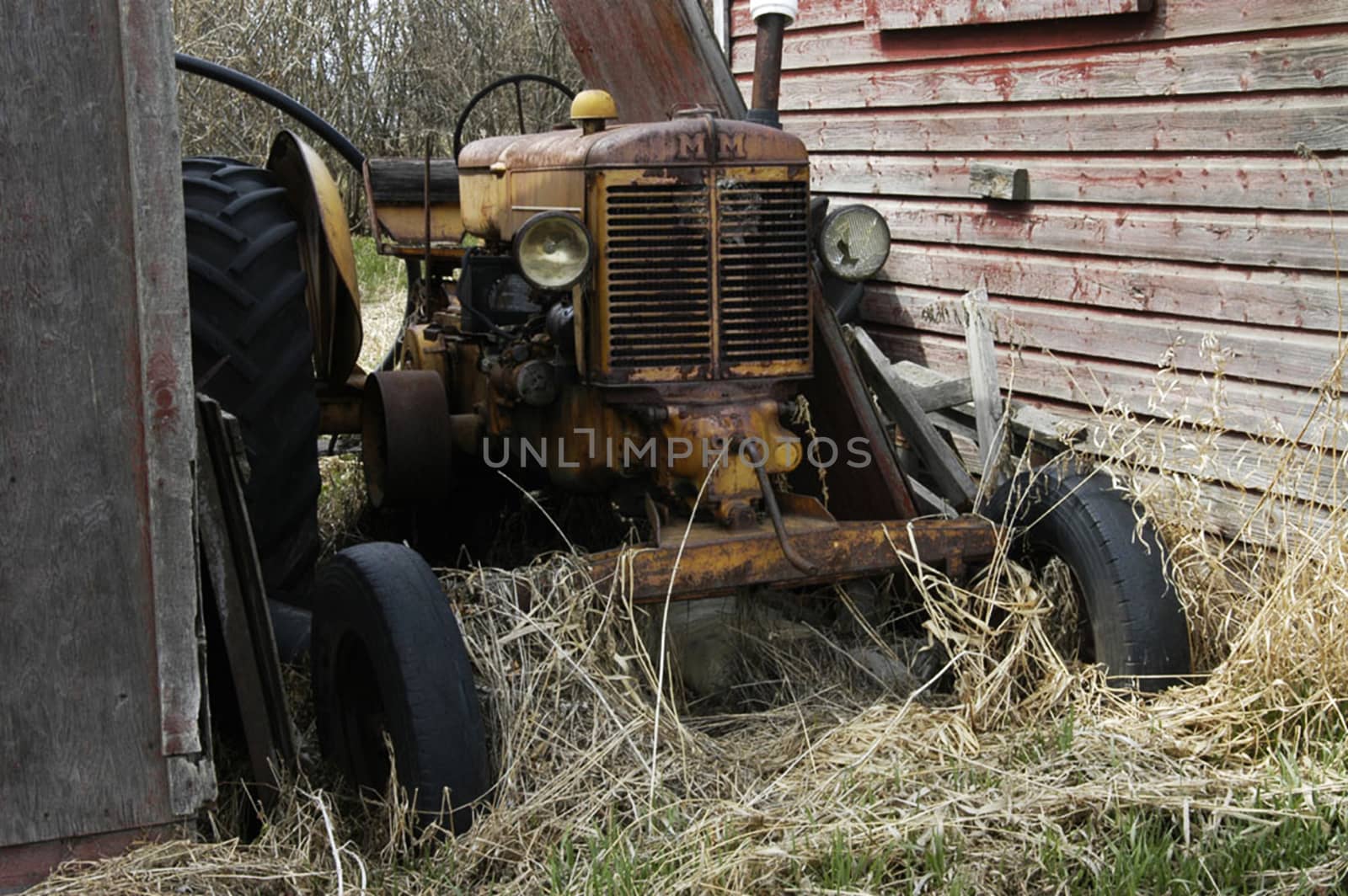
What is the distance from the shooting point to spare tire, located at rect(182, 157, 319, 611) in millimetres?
3916

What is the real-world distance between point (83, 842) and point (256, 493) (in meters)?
1.31

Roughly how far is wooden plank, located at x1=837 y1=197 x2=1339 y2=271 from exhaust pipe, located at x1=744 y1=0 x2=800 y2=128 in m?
1.73

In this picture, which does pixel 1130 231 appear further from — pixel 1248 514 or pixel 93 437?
pixel 93 437

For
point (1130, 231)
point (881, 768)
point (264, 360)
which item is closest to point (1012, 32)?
point (1130, 231)

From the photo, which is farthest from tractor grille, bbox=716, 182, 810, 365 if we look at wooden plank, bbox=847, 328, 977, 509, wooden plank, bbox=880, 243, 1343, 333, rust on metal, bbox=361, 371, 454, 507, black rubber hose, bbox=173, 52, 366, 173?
wooden plank, bbox=880, 243, 1343, 333

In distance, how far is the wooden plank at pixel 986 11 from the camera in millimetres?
5309

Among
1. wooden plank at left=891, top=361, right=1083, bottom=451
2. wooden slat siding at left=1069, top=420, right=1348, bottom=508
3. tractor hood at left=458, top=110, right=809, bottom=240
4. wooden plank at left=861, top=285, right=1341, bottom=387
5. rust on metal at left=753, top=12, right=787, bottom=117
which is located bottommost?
wooden slat siding at left=1069, top=420, right=1348, bottom=508

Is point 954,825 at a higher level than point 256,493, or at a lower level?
lower

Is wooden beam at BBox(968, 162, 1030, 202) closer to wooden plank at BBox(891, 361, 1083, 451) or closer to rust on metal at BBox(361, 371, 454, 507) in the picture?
wooden plank at BBox(891, 361, 1083, 451)

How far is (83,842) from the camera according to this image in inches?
110

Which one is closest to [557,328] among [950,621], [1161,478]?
[950,621]

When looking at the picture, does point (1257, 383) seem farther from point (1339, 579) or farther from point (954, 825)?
point (954, 825)

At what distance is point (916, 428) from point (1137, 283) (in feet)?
4.04

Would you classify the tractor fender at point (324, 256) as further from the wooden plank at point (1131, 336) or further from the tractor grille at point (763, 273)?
the wooden plank at point (1131, 336)
